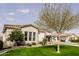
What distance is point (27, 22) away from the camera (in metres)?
3.61

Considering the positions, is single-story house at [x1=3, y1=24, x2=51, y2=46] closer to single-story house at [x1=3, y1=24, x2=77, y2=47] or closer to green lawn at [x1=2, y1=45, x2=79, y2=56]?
single-story house at [x1=3, y1=24, x2=77, y2=47]

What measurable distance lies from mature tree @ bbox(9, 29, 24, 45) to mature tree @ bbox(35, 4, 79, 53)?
0.34m

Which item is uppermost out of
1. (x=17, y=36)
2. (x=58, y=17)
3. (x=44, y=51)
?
(x=58, y=17)

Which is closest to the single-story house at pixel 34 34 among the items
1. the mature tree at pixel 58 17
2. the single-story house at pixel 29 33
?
the single-story house at pixel 29 33

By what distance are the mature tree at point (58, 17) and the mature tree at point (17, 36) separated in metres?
0.34

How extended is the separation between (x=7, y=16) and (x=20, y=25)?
265mm

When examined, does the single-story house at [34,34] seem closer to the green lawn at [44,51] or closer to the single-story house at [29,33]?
the single-story house at [29,33]

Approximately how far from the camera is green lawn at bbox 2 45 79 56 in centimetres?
358

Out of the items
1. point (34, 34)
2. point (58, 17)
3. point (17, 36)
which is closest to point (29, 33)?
point (34, 34)

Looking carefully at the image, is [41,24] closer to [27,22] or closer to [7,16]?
[27,22]

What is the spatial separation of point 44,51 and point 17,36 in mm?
525

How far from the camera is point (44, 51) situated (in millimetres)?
3627


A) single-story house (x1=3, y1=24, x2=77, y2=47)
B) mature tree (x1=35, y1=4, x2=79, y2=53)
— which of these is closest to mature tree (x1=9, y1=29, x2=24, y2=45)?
single-story house (x1=3, y1=24, x2=77, y2=47)

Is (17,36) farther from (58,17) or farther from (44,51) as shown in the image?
(58,17)
